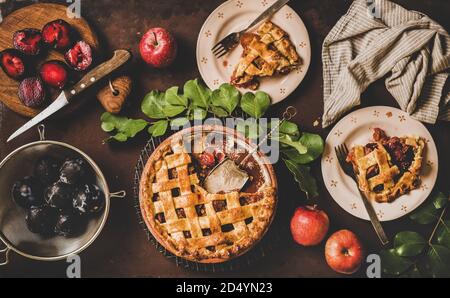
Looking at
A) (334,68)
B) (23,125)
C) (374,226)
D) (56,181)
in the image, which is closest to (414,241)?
(374,226)

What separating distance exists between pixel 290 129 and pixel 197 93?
0.38m

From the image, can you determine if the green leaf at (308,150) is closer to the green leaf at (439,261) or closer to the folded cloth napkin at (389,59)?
the folded cloth napkin at (389,59)

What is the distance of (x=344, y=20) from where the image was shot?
5.82ft

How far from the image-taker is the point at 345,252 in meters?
1.76

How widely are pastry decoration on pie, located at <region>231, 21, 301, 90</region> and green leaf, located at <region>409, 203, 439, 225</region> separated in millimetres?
727

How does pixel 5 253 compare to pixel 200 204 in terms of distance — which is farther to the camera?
pixel 5 253

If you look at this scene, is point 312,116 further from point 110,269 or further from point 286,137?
point 110,269

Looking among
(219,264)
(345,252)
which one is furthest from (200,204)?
(345,252)

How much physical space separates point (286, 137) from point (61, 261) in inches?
39.5

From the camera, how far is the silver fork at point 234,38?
1773 mm

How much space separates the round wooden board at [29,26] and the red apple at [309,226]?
994mm

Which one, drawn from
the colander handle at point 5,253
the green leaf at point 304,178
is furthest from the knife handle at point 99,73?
the green leaf at point 304,178

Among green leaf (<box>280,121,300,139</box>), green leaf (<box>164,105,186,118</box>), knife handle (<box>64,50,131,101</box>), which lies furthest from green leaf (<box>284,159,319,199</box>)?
knife handle (<box>64,50,131,101</box>)

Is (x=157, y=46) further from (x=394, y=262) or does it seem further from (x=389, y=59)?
(x=394, y=262)
